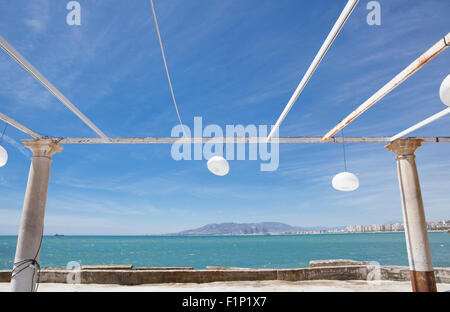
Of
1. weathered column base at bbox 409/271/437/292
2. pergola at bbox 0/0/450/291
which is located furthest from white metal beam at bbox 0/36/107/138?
weathered column base at bbox 409/271/437/292

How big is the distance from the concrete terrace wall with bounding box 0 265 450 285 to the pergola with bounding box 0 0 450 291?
10.5 ft

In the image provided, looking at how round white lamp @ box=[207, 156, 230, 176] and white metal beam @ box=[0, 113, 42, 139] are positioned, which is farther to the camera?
white metal beam @ box=[0, 113, 42, 139]

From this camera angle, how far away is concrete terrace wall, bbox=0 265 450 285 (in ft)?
27.4

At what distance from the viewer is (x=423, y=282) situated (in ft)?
18.2

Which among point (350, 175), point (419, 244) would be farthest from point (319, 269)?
point (350, 175)

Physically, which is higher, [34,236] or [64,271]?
[34,236]

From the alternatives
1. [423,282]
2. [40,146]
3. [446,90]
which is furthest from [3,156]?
[423,282]

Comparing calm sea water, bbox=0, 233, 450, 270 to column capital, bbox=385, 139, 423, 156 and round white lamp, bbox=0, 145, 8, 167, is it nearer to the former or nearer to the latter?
column capital, bbox=385, 139, 423, 156

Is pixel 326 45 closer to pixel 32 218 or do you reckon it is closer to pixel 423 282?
pixel 423 282

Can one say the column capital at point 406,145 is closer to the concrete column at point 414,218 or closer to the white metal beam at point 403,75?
the concrete column at point 414,218

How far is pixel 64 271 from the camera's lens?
27.2 feet

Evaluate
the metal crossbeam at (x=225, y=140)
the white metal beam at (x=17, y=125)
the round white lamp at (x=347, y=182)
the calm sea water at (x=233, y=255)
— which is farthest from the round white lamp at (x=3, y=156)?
the calm sea water at (x=233, y=255)
